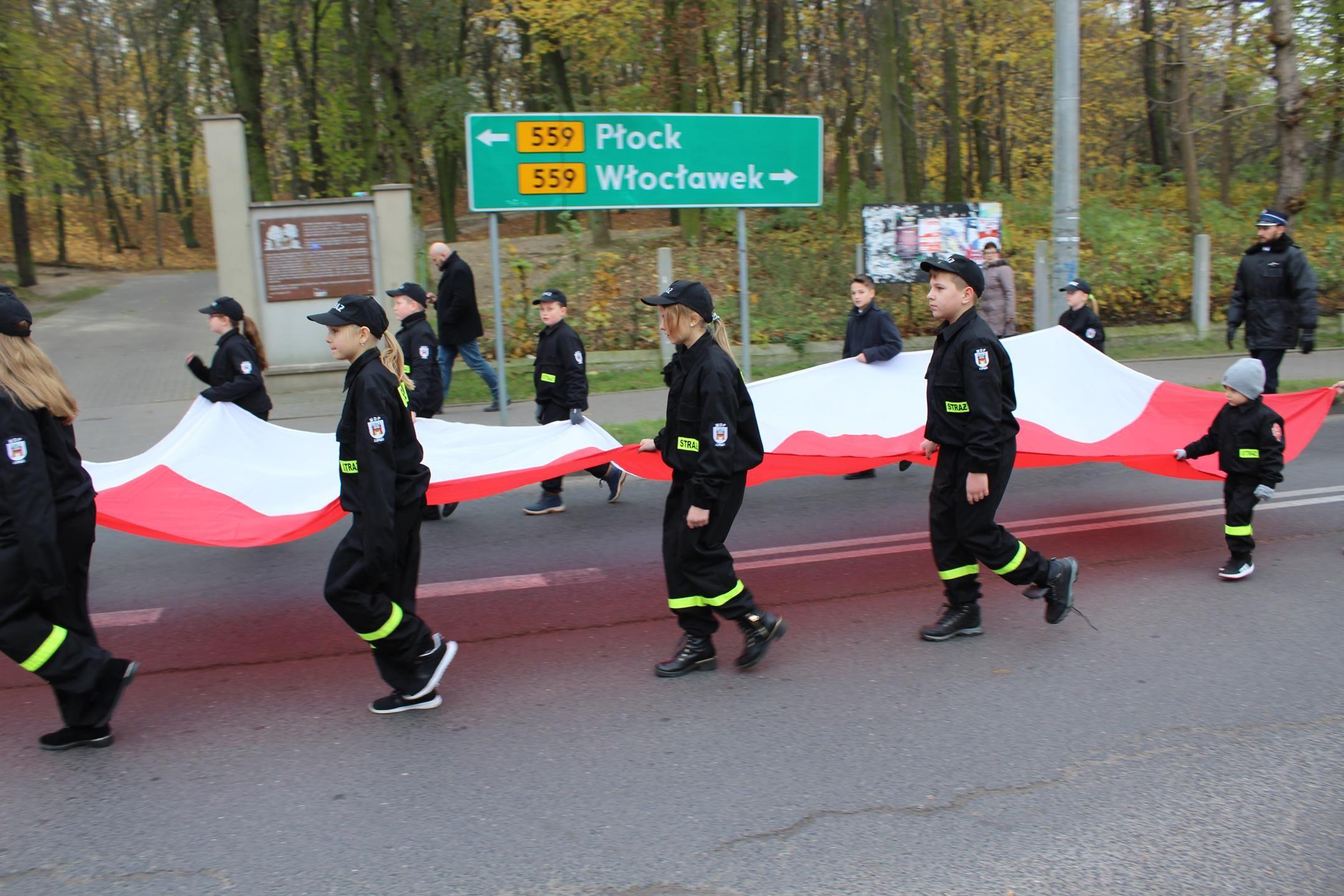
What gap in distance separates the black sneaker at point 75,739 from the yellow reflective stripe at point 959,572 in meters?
3.91

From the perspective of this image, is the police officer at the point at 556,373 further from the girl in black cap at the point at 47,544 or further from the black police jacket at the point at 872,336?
the girl in black cap at the point at 47,544

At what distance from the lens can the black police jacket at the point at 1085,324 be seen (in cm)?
1056

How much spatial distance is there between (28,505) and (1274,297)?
1005cm

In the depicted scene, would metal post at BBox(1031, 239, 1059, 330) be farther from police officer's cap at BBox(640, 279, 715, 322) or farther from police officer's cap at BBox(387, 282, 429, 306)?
police officer's cap at BBox(640, 279, 715, 322)

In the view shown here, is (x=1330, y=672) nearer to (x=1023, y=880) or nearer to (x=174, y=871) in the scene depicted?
(x=1023, y=880)

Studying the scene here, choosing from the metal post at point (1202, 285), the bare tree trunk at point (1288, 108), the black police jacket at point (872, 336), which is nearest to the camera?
the black police jacket at point (872, 336)

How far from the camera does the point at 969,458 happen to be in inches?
204

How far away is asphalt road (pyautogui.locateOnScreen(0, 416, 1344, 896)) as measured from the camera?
3490mm

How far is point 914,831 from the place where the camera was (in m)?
3.68

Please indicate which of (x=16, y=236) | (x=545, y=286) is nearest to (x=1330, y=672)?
(x=545, y=286)

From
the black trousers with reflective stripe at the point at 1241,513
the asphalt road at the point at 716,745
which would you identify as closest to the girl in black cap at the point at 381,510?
the asphalt road at the point at 716,745

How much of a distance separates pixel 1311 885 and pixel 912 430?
15.1ft

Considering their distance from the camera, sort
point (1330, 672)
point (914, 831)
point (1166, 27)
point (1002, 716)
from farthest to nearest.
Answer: point (1166, 27), point (1330, 672), point (1002, 716), point (914, 831)

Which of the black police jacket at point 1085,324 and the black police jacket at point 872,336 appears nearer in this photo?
the black police jacket at point 872,336
